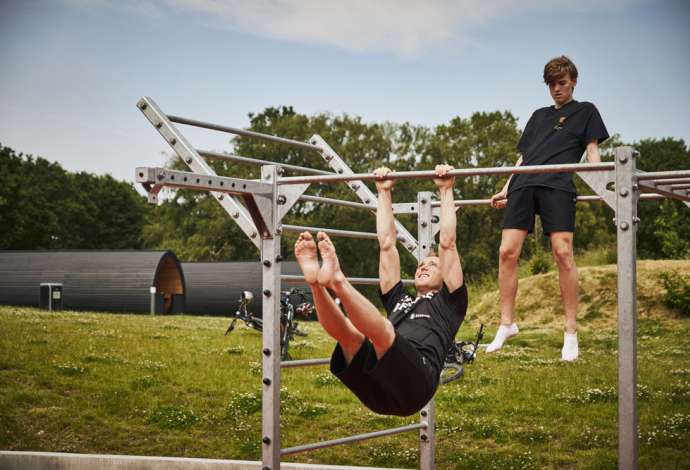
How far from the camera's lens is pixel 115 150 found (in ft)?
131

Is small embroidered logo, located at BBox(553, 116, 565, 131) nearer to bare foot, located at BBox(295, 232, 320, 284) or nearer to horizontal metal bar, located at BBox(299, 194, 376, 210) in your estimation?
horizontal metal bar, located at BBox(299, 194, 376, 210)

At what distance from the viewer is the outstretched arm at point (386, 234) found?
448 cm

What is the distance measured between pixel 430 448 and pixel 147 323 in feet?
31.8

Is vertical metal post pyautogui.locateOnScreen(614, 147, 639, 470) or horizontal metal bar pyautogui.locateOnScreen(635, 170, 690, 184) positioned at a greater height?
horizontal metal bar pyautogui.locateOnScreen(635, 170, 690, 184)

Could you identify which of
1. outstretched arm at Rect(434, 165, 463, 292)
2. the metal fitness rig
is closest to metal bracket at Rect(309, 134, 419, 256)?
the metal fitness rig

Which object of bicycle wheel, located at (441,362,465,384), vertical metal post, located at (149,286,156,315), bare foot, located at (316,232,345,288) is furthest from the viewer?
vertical metal post, located at (149,286,156,315)

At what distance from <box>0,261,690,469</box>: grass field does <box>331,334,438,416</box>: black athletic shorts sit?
13.9ft

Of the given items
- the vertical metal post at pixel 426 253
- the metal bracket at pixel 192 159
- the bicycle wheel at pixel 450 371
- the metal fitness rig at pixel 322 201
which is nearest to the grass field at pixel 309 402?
the bicycle wheel at pixel 450 371

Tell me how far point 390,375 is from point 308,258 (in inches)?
25.3

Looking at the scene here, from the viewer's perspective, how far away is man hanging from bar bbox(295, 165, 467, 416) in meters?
3.51

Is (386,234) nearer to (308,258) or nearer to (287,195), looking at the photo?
(287,195)

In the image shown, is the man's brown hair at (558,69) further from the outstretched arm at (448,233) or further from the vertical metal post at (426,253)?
the vertical metal post at (426,253)

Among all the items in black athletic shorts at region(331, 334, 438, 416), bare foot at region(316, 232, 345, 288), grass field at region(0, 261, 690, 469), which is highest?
bare foot at region(316, 232, 345, 288)

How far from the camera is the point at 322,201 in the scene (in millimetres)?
5090
